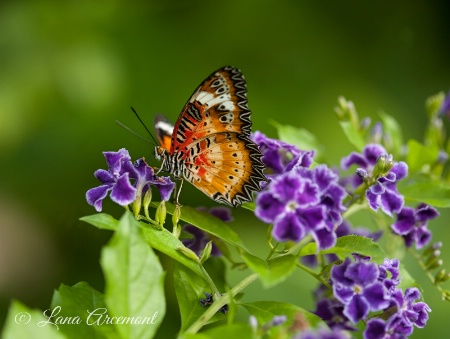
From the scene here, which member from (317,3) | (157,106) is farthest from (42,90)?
(317,3)

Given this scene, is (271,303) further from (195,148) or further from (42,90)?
(42,90)

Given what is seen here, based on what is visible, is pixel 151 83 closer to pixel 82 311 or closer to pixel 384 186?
pixel 384 186

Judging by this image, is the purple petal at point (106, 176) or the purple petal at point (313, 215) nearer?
the purple petal at point (313, 215)

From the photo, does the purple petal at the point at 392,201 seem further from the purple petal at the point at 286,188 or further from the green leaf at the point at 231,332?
the green leaf at the point at 231,332

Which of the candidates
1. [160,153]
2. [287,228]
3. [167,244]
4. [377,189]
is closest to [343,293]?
[287,228]

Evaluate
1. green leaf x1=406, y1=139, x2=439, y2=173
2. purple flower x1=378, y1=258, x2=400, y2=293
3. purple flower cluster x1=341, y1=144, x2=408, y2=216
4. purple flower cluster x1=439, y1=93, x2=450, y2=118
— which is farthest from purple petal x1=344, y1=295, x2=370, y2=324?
purple flower cluster x1=439, y1=93, x2=450, y2=118

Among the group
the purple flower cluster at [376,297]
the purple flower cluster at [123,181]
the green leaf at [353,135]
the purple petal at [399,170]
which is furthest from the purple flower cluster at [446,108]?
the purple flower cluster at [123,181]
